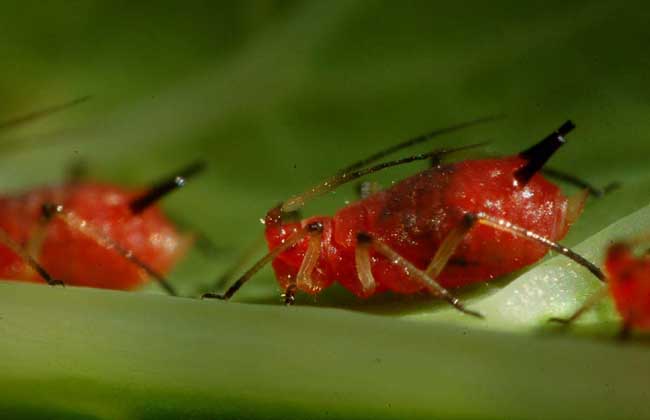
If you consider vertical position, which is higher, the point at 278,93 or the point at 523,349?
the point at 278,93

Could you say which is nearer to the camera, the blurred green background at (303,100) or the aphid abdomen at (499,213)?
the aphid abdomen at (499,213)

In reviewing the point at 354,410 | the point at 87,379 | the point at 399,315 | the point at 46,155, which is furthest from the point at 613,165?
the point at 46,155

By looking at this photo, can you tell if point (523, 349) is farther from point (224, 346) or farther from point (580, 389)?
point (224, 346)

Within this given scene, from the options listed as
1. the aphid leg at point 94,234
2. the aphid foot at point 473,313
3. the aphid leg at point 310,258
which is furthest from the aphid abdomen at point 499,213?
the aphid leg at point 94,234

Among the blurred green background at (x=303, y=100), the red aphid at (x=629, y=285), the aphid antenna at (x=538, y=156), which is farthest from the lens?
the blurred green background at (x=303, y=100)

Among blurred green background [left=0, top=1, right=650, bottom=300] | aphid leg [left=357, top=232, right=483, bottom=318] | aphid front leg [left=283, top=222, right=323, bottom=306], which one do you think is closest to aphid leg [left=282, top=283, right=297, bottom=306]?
aphid front leg [left=283, top=222, right=323, bottom=306]

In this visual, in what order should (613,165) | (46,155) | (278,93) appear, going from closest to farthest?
(613,165) → (278,93) → (46,155)

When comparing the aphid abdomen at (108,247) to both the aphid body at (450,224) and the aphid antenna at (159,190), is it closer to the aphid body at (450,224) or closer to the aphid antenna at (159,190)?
the aphid antenna at (159,190)
